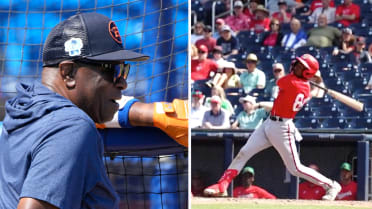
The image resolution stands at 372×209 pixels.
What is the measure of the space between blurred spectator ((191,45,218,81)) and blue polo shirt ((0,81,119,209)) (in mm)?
8425

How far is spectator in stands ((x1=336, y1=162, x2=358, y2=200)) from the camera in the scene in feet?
25.5

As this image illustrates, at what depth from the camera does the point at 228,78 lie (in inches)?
377

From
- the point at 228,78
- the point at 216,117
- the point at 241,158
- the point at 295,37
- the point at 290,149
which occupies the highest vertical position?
the point at 295,37

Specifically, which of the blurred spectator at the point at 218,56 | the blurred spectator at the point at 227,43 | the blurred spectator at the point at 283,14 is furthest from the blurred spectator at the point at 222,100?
the blurred spectator at the point at 283,14

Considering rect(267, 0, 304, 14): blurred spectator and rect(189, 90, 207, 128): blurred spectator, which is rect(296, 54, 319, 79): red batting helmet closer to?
rect(189, 90, 207, 128): blurred spectator

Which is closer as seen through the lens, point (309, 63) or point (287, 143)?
point (309, 63)

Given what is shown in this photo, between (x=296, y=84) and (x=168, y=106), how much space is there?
4.18 m

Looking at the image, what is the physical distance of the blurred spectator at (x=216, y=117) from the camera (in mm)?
8438

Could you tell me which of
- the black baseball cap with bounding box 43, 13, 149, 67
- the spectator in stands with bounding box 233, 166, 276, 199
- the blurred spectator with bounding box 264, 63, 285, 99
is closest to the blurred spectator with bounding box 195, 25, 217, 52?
the blurred spectator with bounding box 264, 63, 285, 99

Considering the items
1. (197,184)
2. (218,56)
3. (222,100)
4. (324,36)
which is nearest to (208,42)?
(218,56)

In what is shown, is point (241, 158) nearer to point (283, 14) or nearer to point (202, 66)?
point (202, 66)

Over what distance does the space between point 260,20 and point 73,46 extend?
1000cm

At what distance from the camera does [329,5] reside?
35.2ft

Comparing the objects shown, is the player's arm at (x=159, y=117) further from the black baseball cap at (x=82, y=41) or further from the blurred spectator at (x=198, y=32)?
the blurred spectator at (x=198, y=32)
